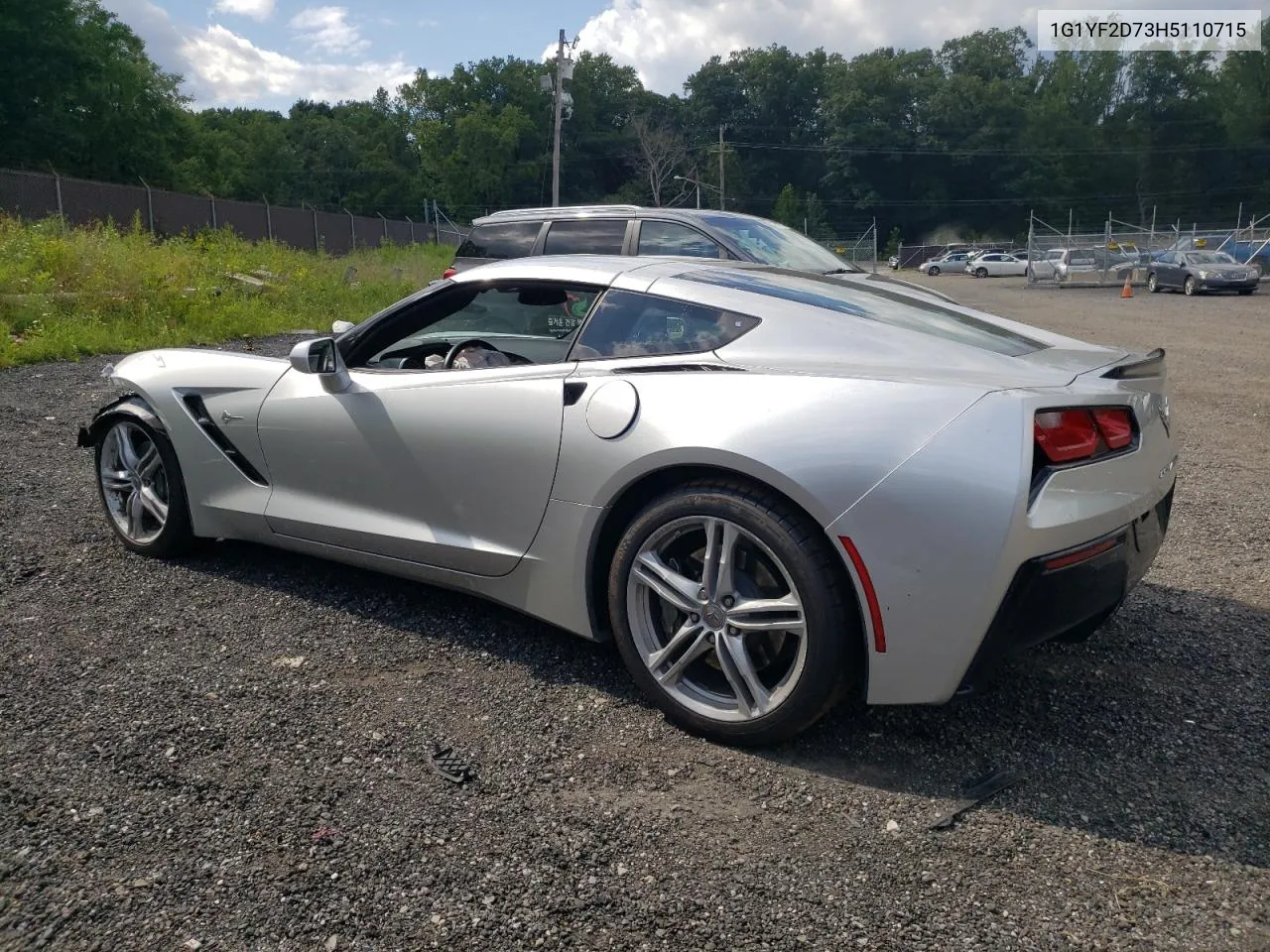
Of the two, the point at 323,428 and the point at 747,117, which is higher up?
the point at 747,117

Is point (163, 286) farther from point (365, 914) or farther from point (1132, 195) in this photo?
point (1132, 195)

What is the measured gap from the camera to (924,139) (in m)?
98.0

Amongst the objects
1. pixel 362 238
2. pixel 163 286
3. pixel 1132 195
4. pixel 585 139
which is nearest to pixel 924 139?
pixel 1132 195

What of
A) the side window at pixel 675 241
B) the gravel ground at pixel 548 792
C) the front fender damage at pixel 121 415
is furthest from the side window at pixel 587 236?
the gravel ground at pixel 548 792

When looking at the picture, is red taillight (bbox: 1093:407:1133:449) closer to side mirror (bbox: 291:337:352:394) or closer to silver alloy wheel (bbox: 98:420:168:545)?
side mirror (bbox: 291:337:352:394)

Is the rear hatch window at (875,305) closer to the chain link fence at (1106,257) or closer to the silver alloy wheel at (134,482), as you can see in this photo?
the silver alloy wheel at (134,482)

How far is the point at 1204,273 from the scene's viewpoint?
2669 centimetres

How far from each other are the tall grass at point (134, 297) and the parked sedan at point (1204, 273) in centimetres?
2210

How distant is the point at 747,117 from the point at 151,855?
11784 cm

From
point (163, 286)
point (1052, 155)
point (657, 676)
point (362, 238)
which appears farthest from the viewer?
point (1052, 155)

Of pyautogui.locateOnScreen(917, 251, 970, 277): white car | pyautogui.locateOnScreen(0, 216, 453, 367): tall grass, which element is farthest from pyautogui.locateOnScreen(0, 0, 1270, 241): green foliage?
pyautogui.locateOnScreen(0, 216, 453, 367): tall grass

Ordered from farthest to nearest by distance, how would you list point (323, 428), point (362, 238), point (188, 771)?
point (362, 238), point (323, 428), point (188, 771)

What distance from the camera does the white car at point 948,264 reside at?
64.3 meters

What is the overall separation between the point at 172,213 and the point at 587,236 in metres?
19.9
